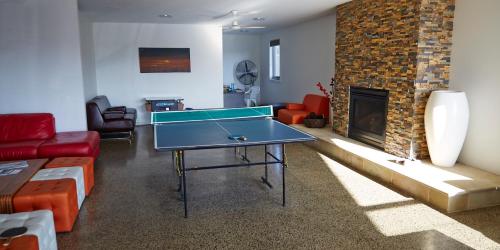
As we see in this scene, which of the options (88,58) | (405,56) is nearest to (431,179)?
(405,56)

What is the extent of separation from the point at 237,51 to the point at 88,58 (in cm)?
551

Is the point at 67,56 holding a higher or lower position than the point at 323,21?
lower

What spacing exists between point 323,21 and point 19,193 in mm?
6615

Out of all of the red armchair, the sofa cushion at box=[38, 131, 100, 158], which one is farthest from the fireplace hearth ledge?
the sofa cushion at box=[38, 131, 100, 158]

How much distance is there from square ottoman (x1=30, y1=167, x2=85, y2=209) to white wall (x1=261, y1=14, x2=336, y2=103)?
17.8 ft

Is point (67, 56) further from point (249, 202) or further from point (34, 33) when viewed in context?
point (249, 202)

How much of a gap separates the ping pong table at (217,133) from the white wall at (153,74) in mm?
4131

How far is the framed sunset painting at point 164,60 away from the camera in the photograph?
883 centimetres

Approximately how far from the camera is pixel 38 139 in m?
4.94

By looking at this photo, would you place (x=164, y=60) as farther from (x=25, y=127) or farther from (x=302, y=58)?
(x=25, y=127)

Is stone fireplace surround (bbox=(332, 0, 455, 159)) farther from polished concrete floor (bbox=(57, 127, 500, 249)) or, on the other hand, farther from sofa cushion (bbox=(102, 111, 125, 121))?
sofa cushion (bbox=(102, 111, 125, 121))

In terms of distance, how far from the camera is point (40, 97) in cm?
543

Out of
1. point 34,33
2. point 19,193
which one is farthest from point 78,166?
point 34,33

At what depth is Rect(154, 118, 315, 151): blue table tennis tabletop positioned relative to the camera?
325 cm
